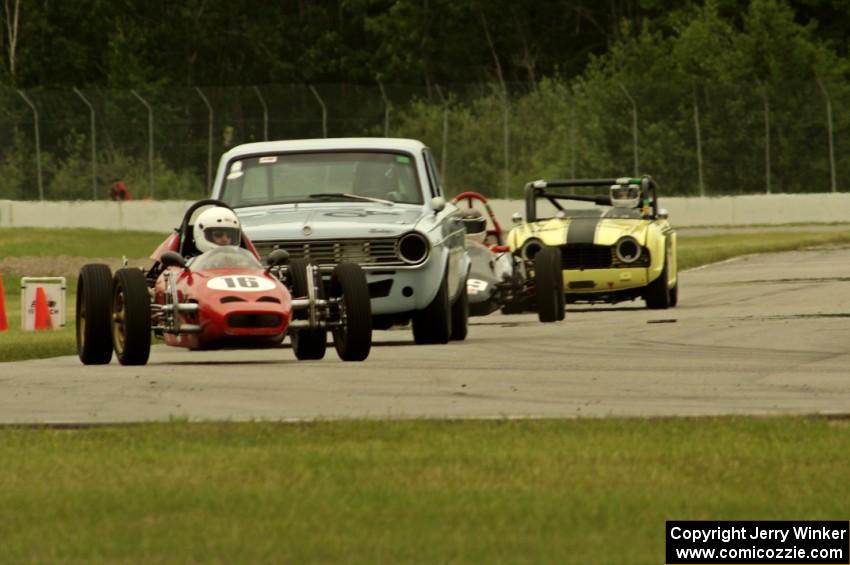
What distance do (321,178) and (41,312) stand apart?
20.2 feet

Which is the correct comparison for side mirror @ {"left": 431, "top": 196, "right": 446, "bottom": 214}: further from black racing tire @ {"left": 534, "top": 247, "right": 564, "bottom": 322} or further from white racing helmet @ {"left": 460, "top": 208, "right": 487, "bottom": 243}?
black racing tire @ {"left": 534, "top": 247, "right": 564, "bottom": 322}

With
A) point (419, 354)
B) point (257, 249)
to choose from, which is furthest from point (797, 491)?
point (257, 249)

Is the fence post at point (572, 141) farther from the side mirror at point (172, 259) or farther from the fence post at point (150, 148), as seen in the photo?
the side mirror at point (172, 259)

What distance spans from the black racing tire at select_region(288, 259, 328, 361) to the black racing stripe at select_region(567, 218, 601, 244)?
7.37m

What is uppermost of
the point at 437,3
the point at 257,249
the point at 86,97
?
the point at 437,3

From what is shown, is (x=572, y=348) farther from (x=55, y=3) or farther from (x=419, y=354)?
(x=55, y=3)

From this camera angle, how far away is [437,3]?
77.2 metres

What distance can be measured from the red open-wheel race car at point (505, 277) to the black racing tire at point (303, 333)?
192 inches

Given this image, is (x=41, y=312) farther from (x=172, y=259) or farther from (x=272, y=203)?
(x=172, y=259)

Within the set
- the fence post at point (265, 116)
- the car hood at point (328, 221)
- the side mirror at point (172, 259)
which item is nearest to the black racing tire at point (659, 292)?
the car hood at point (328, 221)

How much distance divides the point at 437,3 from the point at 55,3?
14.0 metres

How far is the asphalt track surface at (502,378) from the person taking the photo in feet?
38.4

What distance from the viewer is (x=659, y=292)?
22.9 metres

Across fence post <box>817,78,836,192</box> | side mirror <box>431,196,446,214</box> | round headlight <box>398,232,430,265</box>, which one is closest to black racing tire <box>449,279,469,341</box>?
side mirror <box>431,196,446,214</box>
